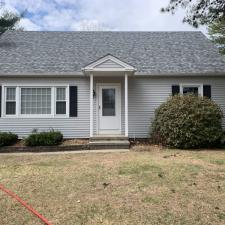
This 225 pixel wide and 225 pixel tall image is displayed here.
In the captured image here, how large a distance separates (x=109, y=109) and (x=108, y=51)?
3283 mm

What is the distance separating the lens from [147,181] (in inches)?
210

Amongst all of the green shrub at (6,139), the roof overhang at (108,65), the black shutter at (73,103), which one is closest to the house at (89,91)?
the black shutter at (73,103)

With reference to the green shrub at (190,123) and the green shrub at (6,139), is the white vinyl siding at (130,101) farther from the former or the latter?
the green shrub at (190,123)

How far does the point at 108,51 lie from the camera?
1296 cm

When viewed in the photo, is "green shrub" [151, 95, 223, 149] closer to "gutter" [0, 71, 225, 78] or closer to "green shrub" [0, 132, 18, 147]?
"gutter" [0, 71, 225, 78]

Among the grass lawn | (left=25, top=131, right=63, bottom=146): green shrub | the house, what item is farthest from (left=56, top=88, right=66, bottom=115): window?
the grass lawn

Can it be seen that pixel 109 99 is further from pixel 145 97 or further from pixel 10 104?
pixel 10 104

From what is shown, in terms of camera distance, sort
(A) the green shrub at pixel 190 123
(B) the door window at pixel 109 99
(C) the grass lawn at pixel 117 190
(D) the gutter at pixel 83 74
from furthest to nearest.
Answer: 1. (B) the door window at pixel 109 99
2. (D) the gutter at pixel 83 74
3. (A) the green shrub at pixel 190 123
4. (C) the grass lawn at pixel 117 190

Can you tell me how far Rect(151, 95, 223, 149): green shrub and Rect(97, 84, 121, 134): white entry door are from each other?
7.16 feet

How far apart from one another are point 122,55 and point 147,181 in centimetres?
840

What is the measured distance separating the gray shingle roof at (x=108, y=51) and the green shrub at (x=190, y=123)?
2136 mm

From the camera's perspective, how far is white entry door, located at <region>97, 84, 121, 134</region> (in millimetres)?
11383

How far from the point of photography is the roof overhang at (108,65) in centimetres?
1016

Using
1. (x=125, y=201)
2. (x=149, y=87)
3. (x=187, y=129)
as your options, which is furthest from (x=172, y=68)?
(x=125, y=201)
